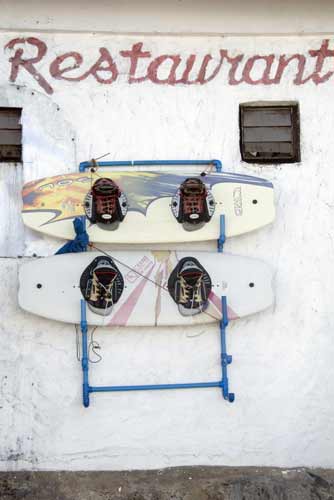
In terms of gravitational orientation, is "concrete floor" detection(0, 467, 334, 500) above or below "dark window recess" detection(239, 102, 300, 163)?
below

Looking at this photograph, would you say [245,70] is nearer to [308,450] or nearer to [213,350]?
[213,350]

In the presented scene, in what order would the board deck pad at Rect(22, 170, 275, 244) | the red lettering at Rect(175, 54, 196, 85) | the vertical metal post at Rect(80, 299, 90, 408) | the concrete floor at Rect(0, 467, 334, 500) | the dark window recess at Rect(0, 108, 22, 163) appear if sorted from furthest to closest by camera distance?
the red lettering at Rect(175, 54, 196, 85), the dark window recess at Rect(0, 108, 22, 163), the board deck pad at Rect(22, 170, 275, 244), the vertical metal post at Rect(80, 299, 90, 408), the concrete floor at Rect(0, 467, 334, 500)

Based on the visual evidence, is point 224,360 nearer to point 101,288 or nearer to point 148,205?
point 101,288

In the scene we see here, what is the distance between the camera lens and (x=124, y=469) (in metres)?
3.52

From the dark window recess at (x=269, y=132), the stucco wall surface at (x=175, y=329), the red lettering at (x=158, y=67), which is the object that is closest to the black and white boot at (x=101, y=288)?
the stucco wall surface at (x=175, y=329)

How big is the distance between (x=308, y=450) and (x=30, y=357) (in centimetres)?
178

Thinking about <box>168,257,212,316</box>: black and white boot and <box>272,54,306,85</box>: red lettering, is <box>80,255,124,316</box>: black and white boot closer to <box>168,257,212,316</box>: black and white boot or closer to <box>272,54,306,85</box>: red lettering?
<box>168,257,212,316</box>: black and white boot

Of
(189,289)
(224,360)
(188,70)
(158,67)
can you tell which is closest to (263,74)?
(188,70)

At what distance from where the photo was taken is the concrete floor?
3322 mm

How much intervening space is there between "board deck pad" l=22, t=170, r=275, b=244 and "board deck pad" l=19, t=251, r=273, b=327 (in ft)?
0.42

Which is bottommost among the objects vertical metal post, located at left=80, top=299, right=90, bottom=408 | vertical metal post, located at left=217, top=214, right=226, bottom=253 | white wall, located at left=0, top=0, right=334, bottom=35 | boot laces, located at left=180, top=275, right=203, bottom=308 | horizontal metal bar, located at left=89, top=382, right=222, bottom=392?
horizontal metal bar, located at left=89, top=382, right=222, bottom=392

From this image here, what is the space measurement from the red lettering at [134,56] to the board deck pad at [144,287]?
1143mm

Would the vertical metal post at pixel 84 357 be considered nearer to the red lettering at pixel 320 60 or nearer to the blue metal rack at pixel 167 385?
the blue metal rack at pixel 167 385

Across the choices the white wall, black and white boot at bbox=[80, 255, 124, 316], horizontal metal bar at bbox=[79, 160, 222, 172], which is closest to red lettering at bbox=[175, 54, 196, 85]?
the white wall
